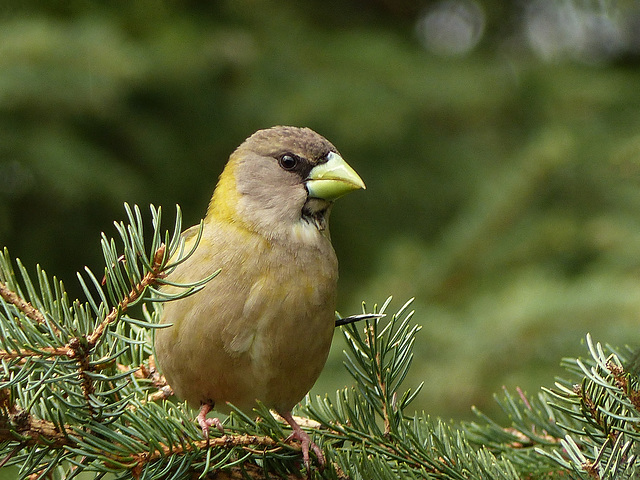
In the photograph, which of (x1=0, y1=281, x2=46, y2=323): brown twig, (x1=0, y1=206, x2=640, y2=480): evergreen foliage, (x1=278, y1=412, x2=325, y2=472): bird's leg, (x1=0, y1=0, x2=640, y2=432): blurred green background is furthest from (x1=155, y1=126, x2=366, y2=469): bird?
(x1=0, y1=0, x2=640, y2=432): blurred green background

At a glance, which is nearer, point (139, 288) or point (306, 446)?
point (139, 288)

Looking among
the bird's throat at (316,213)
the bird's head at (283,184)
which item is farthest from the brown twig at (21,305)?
the bird's throat at (316,213)

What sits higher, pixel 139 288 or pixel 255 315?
pixel 139 288

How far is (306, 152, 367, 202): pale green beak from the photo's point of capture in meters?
2.92

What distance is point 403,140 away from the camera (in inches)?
255

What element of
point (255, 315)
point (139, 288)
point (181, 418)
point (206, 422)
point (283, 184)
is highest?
point (283, 184)

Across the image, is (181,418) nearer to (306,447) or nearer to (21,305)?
(306,447)

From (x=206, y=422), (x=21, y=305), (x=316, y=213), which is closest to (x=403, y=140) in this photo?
(x=316, y=213)

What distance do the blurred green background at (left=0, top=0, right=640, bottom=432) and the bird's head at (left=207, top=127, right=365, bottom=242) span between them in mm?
1444

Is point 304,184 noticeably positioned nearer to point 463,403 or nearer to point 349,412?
point 349,412

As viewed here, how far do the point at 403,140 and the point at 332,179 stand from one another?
3.60 meters

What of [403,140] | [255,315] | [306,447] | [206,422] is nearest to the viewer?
[306,447]

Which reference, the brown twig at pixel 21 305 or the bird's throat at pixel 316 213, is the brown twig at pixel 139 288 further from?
the bird's throat at pixel 316 213

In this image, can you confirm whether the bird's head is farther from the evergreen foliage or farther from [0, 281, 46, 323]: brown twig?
[0, 281, 46, 323]: brown twig
